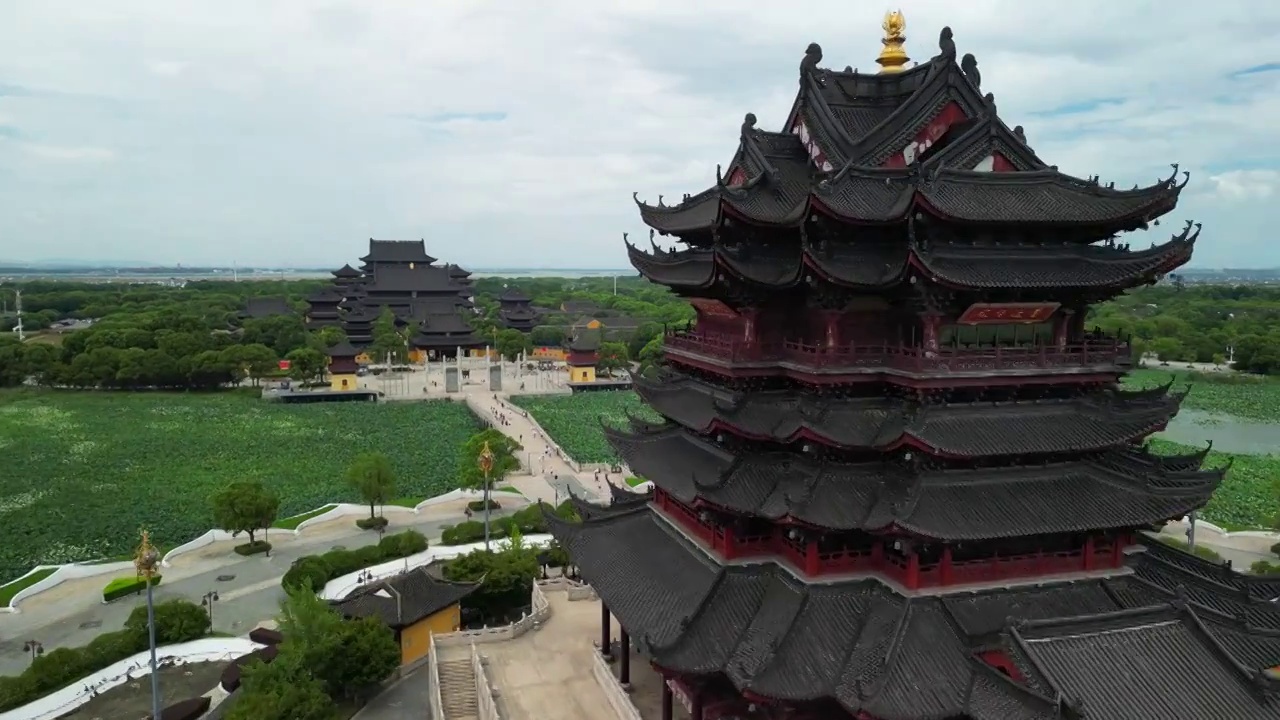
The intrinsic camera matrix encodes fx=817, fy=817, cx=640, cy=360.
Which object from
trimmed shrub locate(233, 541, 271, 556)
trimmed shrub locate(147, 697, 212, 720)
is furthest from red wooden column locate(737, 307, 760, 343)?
trimmed shrub locate(233, 541, 271, 556)

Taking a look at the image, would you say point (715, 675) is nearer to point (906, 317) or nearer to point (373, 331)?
point (906, 317)

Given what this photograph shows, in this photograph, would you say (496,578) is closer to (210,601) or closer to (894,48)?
(210,601)

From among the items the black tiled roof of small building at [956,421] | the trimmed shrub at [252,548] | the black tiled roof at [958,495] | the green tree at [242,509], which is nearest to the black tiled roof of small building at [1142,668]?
the black tiled roof at [958,495]

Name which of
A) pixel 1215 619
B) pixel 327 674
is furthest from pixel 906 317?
pixel 327 674

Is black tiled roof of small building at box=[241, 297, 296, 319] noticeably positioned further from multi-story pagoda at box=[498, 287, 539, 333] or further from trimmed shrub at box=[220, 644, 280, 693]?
trimmed shrub at box=[220, 644, 280, 693]

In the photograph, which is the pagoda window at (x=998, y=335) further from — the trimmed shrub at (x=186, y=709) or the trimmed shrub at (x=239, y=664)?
the trimmed shrub at (x=186, y=709)

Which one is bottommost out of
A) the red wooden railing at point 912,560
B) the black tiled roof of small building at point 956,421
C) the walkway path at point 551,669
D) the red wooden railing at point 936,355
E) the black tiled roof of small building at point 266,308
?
the walkway path at point 551,669

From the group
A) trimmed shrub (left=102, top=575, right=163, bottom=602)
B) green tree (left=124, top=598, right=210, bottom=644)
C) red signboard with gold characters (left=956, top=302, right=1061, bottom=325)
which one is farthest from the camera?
trimmed shrub (left=102, top=575, right=163, bottom=602)

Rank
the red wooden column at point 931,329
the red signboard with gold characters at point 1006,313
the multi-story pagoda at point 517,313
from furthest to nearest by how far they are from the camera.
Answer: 1. the multi-story pagoda at point 517,313
2. the red signboard with gold characters at point 1006,313
3. the red wooden column at point 931,329
